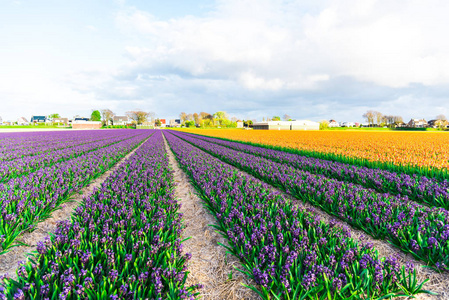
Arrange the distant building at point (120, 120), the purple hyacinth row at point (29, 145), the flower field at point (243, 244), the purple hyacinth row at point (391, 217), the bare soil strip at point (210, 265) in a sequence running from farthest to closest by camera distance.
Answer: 1. the distant building at point (120, 120)
2. the purple hyacinth row at point (29, 145)
3. the purple hyacinth row at point (391, 217)
4. the bare soil strip at point (210, 265)
5. the flower field at point (243, 244)

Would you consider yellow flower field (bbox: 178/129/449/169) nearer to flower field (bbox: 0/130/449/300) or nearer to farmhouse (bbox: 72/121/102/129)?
flower field (bbox: 0/130/449/300)

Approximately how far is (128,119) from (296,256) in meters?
179

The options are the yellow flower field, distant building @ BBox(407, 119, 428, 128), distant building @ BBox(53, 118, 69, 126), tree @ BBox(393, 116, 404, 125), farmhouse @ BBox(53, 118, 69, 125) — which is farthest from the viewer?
farmhouse @ BBox(53, 118, 69, 125)

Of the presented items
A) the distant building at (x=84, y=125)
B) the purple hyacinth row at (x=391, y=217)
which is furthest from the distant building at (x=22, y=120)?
the purple hyacinth row at (x=391, y=217)

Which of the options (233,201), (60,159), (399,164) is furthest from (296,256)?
(60,159)

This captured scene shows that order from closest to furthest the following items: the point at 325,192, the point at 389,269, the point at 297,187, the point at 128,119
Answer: the point at 389,269 → the point at 325,192 → the point at 297,187 → the point at 128,119

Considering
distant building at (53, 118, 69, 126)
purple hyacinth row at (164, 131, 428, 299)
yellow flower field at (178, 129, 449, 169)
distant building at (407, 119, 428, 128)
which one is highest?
distant building at (53, 118, 69, 126)

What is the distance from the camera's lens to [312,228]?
368 centimetres

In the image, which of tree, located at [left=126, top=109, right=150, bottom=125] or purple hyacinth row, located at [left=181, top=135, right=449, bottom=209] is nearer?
purple hyacinth row, located at [left=181, top=135, right=449, bottom=209]

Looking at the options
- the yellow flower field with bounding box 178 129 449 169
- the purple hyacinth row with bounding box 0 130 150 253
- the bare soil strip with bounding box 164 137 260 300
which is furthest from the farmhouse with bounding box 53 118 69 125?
the bare soil strip with bounding box 164 137 260 300

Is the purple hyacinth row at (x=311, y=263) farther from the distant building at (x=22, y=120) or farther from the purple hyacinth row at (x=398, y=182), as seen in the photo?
the distant building at (x=22, y=120)

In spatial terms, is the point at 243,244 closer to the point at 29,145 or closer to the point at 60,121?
the point at 29,145

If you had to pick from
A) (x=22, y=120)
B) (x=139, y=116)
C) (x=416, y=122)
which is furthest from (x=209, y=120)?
(x=22, y=120)

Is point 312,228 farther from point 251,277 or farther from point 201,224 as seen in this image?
point 201,224
